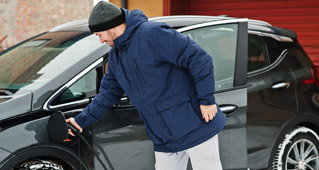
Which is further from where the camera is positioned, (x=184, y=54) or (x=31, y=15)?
(x=31, y=15)

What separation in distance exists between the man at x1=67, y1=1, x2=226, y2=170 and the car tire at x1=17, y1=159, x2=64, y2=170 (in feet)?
0.87

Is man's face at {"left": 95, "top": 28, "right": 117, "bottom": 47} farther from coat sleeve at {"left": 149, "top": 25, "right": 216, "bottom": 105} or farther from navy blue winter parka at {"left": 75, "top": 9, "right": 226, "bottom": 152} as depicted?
coat sleeve at {"left": 149, "top": 25, "right": 216, "bottom": 105}

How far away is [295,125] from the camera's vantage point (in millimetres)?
4215

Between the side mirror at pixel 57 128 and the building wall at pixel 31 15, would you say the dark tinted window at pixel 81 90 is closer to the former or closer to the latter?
the side mirror at pixel 57 128

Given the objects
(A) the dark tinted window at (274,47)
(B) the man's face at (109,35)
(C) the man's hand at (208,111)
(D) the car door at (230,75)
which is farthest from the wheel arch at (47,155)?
(A) the dark tinted window at (274,47)

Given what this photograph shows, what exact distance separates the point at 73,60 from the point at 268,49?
5.70ft

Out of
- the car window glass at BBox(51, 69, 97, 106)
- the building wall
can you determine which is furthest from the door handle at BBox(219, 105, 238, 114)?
the building wall

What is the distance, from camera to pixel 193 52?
9.14ft

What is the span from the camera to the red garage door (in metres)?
8.90

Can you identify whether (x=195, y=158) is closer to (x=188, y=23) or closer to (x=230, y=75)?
(x=230, y=75)

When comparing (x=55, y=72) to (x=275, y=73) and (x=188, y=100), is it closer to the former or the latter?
(x=188, y=100)

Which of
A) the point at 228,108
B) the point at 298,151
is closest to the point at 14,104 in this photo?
the point at 228,108

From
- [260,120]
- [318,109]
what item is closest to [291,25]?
[318,109]

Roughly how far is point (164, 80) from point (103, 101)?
1.53 ft
